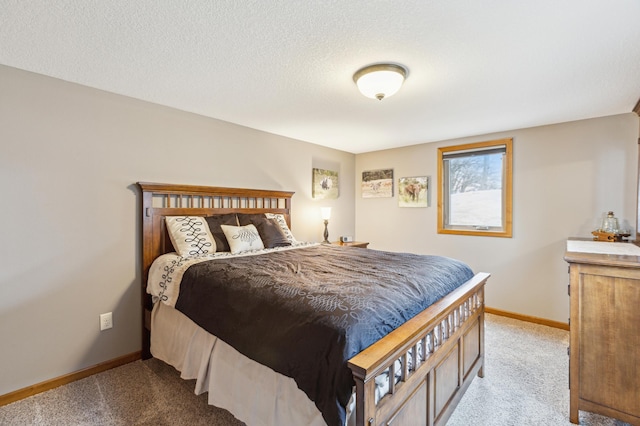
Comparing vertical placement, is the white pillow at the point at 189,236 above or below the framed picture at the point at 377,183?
below

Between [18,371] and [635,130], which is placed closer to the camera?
[18,371]

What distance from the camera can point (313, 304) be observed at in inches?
52.9

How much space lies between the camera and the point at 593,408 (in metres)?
1.76

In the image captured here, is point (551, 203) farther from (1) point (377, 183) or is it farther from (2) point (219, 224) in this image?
(2) point (219, 224)

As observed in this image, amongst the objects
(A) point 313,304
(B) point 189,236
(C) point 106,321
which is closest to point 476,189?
(A) point 313,304

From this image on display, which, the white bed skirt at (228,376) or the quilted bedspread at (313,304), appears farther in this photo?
the white bed skirt at (228,376)

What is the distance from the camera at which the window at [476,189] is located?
3.59 meters

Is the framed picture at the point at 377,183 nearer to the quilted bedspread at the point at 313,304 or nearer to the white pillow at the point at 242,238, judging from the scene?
the quilted bedspread at the point at 313,304

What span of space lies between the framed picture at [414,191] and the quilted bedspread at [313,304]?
202cm

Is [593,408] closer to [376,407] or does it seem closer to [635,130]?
[376,407]

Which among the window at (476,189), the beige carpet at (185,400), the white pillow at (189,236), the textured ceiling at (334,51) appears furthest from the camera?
the window at (476,189)

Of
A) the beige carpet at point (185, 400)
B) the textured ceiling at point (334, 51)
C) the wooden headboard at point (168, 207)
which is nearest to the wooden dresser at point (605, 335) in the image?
the beige carpet at point (185, 400)

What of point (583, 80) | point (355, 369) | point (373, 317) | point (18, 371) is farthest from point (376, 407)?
point (583, 80)

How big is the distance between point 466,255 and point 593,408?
221cm
